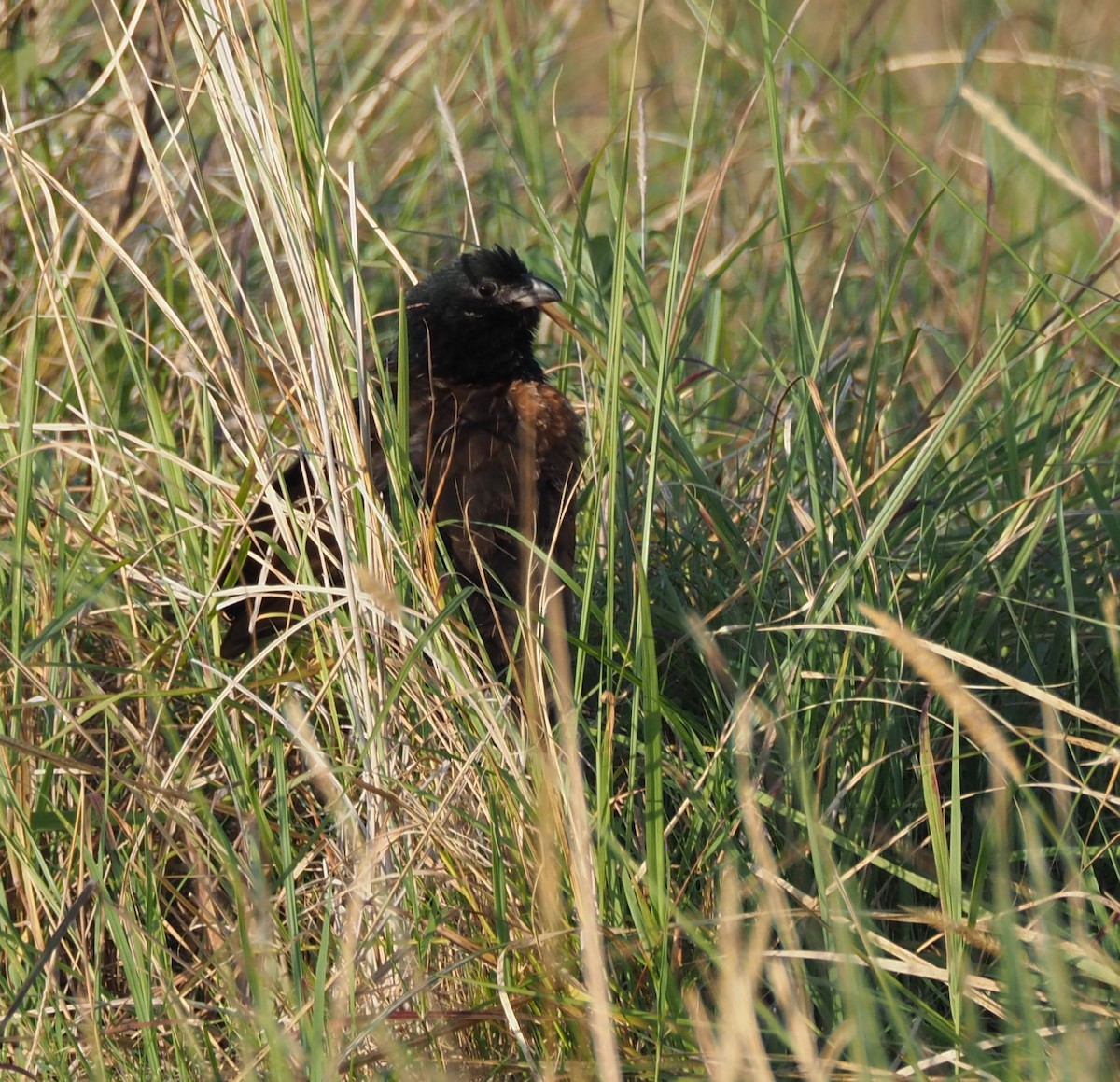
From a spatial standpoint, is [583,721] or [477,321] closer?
[583,721]

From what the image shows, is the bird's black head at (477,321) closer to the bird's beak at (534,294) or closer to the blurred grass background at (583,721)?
the bird's beak at (534,294)

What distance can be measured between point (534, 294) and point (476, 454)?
34 cm

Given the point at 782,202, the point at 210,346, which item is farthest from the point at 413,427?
the point at 782,202

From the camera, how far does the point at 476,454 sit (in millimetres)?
2756

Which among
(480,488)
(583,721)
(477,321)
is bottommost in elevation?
(583,721)

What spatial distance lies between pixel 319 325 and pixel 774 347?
191cm

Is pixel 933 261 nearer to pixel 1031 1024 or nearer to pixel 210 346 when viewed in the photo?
pixel 210 346

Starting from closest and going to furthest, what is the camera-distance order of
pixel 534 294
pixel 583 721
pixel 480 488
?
pixel 583 721, pixel 480 488, pixel 534 294

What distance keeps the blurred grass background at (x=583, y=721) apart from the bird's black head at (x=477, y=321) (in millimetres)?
190

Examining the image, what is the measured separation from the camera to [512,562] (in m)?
2.68

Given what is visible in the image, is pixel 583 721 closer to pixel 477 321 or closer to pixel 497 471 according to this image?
pixel 497 471

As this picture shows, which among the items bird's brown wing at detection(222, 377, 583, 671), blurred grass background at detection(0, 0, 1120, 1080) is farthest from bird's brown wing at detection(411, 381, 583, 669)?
blurred grass background at detection(0, 0, 1120, 1080)

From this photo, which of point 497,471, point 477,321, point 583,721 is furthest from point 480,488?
point 583,721

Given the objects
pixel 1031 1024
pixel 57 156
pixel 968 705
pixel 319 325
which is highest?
pixel 57 156
